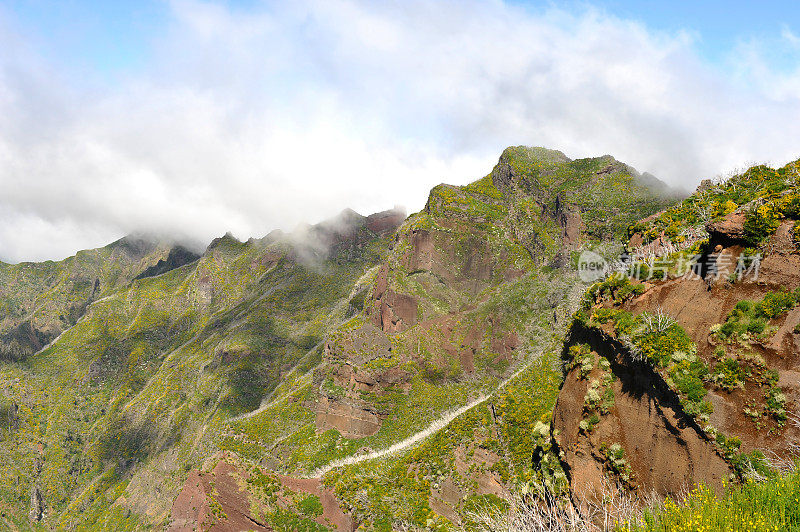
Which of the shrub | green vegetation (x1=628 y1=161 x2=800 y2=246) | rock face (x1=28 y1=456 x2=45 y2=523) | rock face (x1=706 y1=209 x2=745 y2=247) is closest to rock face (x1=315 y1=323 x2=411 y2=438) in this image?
green vegetation (x1=628 y1=161 x2=800 y2=246)

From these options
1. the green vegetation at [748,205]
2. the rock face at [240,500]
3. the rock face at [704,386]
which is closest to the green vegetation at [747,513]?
the rock face at [704,386]

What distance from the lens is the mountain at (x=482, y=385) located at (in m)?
17.9

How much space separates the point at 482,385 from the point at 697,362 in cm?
7178

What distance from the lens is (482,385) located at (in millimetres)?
86875

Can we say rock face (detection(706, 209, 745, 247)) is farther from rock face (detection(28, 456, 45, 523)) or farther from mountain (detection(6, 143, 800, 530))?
rock face (detection(28, 456, 45, 523))

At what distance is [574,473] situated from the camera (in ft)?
71.3

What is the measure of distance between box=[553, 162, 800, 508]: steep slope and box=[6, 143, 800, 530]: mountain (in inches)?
3.4

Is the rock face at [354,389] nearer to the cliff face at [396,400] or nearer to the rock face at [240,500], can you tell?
the cliff face at [396,400]

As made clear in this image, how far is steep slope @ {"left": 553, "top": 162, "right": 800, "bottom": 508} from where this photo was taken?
16438mm

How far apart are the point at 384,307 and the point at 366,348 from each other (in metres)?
17.9

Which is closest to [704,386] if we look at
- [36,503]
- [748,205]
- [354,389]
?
[748,205]

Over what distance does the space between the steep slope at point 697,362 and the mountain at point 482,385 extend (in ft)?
0.29

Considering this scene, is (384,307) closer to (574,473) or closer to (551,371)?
(551,371)

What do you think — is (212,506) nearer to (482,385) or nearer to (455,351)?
(482,385)
